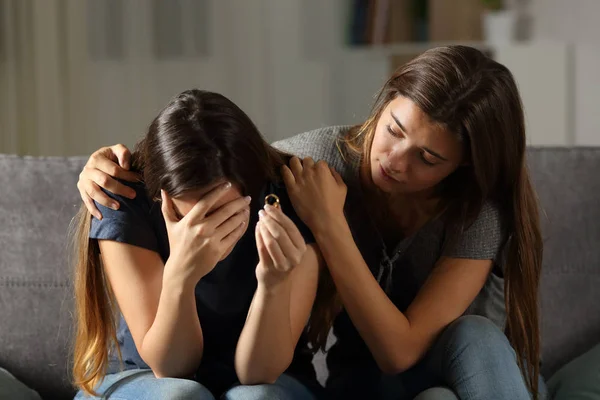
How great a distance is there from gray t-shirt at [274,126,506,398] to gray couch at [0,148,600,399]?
0.17 m

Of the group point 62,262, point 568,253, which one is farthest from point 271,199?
point 568,253

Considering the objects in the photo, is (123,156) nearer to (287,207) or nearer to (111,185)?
(111,185)

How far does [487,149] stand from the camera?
1492mm

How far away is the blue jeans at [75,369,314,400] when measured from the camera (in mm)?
1326

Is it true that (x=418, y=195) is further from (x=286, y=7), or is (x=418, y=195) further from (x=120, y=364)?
(x=286, y=7)

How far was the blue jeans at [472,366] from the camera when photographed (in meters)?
1.38

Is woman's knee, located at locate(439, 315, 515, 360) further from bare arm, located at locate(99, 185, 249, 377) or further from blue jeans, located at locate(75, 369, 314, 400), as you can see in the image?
bare arm, located at locate(99, 185, 249, 377)

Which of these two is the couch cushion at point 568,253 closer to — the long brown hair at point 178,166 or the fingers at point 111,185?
the long brown hair at point 178,166

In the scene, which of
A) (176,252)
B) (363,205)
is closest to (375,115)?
(363,205)

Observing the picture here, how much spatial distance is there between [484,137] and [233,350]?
557 millimetres

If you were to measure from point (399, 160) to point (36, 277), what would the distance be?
780 millimetres

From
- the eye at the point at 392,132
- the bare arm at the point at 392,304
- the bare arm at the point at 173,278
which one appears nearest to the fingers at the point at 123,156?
the bare arm at the point at 173,278

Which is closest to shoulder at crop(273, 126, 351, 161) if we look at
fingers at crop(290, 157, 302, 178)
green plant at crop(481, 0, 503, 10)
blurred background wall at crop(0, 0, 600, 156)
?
fingers at crop(290, 157, 302, 178)

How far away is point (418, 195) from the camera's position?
169cm
